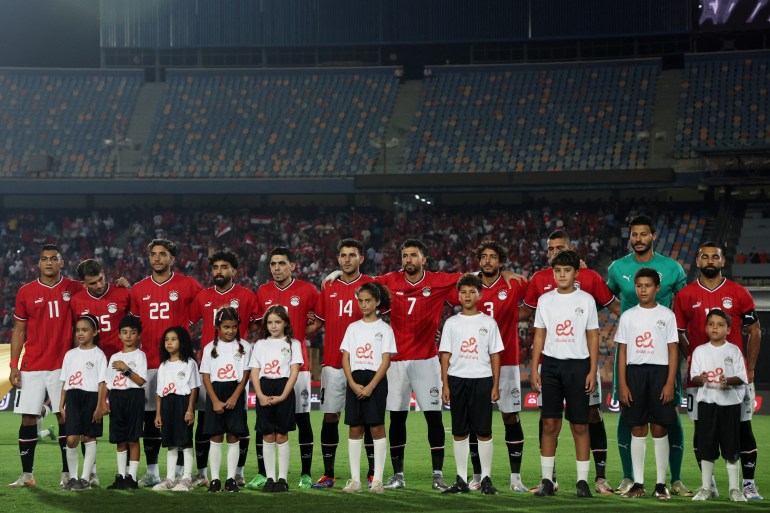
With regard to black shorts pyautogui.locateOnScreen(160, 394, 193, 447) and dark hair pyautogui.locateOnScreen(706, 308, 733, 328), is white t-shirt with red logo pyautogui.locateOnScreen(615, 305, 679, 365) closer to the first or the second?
dark hair pyautogui.locateOnScreen(706, 308, 733, 328)

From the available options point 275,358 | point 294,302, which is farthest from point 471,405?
point 294,302

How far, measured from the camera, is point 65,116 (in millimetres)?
38125

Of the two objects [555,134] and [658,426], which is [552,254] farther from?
[555,134]

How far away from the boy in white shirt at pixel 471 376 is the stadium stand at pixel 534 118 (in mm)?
24593

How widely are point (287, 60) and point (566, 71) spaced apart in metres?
10.2

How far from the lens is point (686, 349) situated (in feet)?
33.2

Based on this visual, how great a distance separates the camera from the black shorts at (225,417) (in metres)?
10.0

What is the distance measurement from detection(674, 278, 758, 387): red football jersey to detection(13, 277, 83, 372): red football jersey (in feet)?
19.2

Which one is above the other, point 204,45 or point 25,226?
point 204,45

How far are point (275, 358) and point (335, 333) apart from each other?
2.73 ft

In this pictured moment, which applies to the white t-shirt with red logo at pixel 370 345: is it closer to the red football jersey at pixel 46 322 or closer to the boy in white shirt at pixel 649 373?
the boy in white shirt at pixel 649 373

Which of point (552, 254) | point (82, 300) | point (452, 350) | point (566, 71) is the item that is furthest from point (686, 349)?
point (566, 71)

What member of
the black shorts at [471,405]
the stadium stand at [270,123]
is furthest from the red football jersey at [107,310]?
the stadium stand at [270,123]

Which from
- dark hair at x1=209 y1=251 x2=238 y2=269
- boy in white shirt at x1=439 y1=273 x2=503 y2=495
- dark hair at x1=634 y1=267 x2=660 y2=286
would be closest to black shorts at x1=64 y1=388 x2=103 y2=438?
dark hair at x1=209 y1=251 x2=238 y2=269
